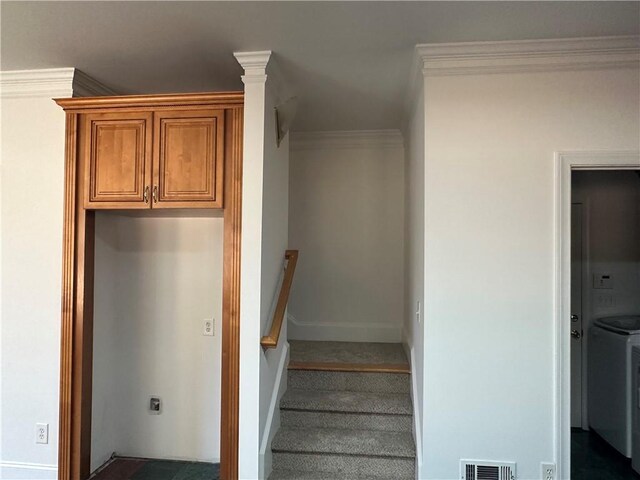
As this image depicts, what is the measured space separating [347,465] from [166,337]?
1.53 metres

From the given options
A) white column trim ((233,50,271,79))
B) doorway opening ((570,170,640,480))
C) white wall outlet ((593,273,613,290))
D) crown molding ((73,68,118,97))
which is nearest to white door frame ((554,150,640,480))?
doorway opening ((570,170,640,480))

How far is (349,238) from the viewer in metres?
3.58

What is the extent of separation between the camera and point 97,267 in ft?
7.82

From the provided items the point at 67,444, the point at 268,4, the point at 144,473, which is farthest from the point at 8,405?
the point at 268,4

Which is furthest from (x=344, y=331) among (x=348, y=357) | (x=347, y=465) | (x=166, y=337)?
(x=166, y=337)

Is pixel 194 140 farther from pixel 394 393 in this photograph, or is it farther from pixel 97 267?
pixel 394 393

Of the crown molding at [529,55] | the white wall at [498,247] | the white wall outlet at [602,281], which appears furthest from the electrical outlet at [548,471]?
the crown molding at [529,55]

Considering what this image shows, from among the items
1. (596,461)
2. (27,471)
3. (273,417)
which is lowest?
(596,461)

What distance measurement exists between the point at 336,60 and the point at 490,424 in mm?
2248

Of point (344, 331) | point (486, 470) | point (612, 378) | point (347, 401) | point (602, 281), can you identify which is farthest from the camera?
point (344, 331)

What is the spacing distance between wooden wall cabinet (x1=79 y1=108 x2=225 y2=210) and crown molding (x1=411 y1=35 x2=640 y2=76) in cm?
127

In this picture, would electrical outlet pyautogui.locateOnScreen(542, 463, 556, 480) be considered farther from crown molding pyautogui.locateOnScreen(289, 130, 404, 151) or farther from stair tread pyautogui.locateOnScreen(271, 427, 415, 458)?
crown molding pyautogui.locateOnScreen(289, 130, 404, 151)

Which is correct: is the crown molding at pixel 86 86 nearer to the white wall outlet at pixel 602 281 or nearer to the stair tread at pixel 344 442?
the stair tread at pixel 344 442

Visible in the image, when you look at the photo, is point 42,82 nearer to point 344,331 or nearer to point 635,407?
point 344,331
